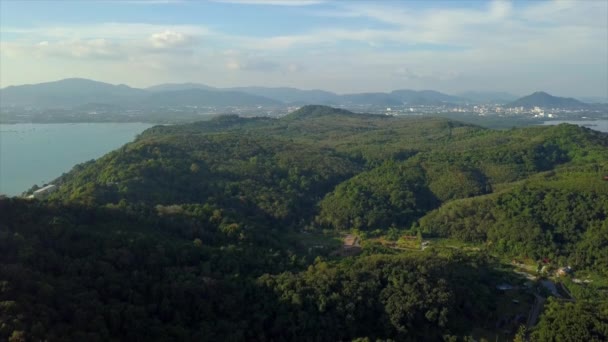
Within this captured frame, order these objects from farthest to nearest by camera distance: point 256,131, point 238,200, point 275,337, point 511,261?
point 256,131 < point 238,200 < point 511,261 < point 275,337

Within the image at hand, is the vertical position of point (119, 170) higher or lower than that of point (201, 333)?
higher

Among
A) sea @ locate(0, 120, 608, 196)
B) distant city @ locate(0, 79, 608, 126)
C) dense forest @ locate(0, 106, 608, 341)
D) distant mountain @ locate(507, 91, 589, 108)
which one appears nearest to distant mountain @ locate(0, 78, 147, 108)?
distant city @ locate(0, 79, 608, 126)

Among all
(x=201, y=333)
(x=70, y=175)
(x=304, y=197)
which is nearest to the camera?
(x=201, y=333)

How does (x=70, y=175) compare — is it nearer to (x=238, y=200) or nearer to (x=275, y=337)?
(x=238, y=200)

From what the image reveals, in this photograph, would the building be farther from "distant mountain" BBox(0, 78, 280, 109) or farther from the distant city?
"distant mountain" BBox(0, 78, 280, 109)

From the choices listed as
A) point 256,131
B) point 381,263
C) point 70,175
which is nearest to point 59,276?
point 381,263

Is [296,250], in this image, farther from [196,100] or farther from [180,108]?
[196,100]

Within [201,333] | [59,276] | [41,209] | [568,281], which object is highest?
[41,209]

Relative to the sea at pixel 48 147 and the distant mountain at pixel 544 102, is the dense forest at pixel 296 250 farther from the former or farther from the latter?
the distant mountain at pixel 544 102
